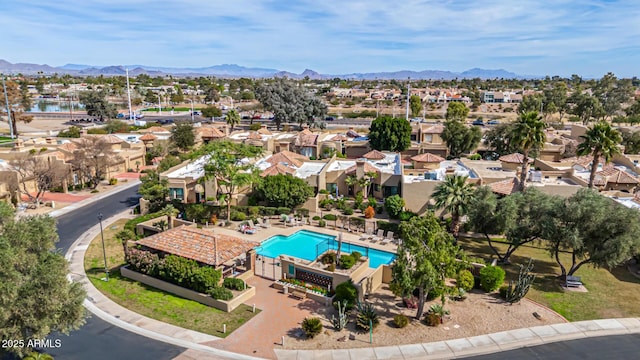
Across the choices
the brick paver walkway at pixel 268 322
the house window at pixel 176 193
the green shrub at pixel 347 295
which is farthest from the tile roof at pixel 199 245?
the house window at pixel 176 193

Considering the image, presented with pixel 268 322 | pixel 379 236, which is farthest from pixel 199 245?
pixel 379 236

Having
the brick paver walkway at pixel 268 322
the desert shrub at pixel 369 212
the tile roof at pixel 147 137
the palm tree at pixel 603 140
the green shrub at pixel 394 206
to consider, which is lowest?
the brick paver walkway at pixel 268 322

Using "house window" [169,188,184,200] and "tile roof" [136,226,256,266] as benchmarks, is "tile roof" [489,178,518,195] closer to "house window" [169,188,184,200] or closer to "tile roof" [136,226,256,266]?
"tile roof" [136,226,256,266]

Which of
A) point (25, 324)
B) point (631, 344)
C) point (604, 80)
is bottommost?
point (631, 344)

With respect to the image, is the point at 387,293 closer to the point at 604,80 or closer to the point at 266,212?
the point at 266,212

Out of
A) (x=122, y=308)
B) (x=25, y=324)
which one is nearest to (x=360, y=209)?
(x=122, y=308)

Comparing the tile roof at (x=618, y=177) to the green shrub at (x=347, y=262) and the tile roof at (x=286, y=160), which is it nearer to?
the green shrub at (x=347, y=262)

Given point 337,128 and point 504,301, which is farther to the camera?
point 337,128
